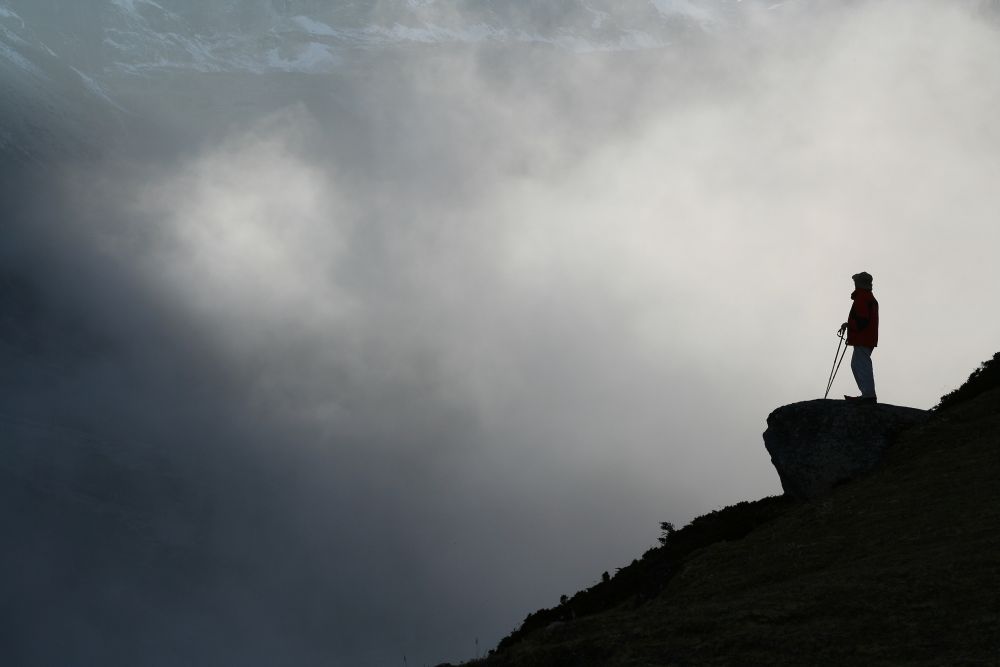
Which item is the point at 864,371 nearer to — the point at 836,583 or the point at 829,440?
the point at 829,440

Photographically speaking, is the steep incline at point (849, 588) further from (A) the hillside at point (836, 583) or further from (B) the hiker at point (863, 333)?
(B) the hiker at point (863, 333)

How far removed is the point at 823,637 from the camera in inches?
476

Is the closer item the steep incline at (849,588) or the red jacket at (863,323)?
the steep incline at (849,588)

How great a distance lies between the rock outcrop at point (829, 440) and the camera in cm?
2169

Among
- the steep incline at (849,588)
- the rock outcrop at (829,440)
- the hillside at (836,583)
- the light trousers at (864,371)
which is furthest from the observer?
the light trousers at (864,371)

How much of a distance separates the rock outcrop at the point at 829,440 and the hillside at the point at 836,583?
51cm

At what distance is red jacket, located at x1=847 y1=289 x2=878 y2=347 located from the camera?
2434 cm

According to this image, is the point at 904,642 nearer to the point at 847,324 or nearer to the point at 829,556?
the point at 829,556

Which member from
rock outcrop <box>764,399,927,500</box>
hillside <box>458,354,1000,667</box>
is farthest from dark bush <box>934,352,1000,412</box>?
rock outcrop <box>764,399,927,500</box>

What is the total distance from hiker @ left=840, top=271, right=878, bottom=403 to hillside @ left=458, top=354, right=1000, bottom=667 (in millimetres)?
2133

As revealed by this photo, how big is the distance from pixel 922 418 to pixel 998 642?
12705mm

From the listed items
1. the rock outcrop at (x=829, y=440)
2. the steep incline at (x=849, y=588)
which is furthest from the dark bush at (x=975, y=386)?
the steep incline at (x=849, y=588)

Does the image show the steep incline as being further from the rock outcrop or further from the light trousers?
the light trousers

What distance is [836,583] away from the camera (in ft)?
45.5
